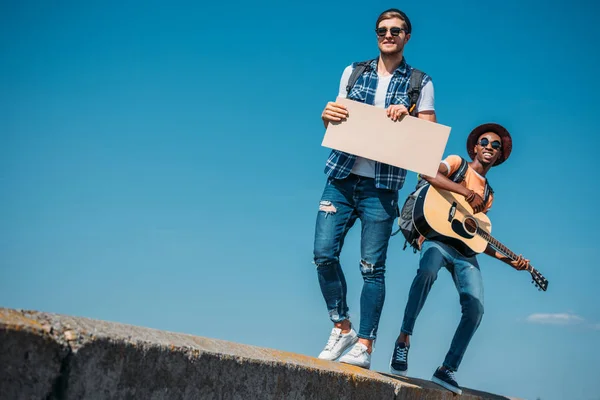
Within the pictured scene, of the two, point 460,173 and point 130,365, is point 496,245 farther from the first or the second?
point 130,365

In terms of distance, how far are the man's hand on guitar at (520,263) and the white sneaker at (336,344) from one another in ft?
6.91

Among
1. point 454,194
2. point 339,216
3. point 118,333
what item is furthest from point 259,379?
point 454,194

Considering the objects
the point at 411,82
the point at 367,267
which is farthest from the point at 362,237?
the point at 411,82

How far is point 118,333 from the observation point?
244 centimetres

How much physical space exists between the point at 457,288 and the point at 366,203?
140 cm

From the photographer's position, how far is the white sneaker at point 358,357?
14.3ft

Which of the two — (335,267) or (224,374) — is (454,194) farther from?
(224,374)

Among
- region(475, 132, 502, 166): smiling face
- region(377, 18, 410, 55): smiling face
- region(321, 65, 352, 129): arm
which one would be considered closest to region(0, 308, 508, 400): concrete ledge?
region(321, 65, 352, 129): arm

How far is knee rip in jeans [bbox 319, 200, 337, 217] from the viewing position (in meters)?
4.48

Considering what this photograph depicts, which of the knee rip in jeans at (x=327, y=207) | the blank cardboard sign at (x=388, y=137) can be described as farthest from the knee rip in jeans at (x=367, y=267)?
the blank cardboard sign at (x=388, y=137)

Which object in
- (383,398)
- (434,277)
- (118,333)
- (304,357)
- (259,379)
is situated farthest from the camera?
(434,277)

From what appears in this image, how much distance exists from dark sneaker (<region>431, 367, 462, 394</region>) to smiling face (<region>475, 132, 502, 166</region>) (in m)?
1.69

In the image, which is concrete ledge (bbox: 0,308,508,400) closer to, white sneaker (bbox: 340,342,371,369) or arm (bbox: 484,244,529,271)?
white sneaker (bbox: 340,342,371,369)

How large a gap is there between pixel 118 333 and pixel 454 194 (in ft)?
12.6
